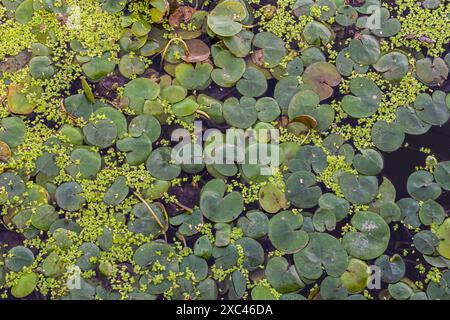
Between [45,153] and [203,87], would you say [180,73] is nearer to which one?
[203,87]

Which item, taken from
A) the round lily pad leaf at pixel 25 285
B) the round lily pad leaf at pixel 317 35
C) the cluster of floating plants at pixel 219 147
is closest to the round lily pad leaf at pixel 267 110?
the cluster of floating plants at pixel 219 147

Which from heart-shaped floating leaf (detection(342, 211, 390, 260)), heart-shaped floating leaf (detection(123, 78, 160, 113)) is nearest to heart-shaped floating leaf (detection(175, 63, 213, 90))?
heart-shaped floating leaf (detection(123, 78, 160, 113))

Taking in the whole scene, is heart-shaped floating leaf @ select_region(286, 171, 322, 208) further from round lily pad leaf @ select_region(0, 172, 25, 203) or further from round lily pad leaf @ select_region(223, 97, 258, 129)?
round lily pad leaf @ select_region(0, 172, 25, 203)

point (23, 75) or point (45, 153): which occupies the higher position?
point (23, 75)

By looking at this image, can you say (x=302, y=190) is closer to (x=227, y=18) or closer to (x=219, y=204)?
(x=219, y=204)

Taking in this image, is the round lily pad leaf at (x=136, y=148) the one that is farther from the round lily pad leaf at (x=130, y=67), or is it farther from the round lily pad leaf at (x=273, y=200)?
the round lily pad leaf at (x=273, y=200)
